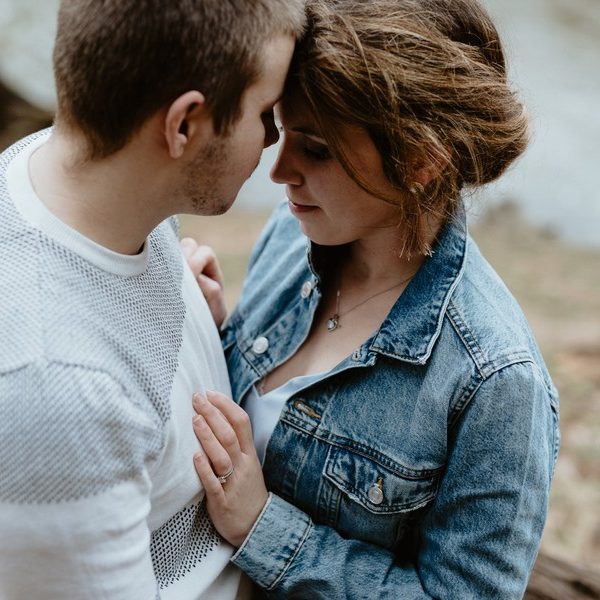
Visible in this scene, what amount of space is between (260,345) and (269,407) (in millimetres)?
166

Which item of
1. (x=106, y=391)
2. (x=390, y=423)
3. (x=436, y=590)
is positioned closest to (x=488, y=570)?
(x=436, y=590)

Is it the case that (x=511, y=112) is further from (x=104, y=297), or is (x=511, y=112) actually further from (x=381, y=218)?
(x=104, y=297)

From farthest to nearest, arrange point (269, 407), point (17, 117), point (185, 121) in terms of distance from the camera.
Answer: point (17, 117)
point (269, 407)
point (185, 121)

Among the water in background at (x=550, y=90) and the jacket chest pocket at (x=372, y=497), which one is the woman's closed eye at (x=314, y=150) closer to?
the jacket chest pocket at (x=372, y=497)

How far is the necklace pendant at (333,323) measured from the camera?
69.9 inches

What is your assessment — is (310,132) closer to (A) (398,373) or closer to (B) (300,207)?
(B) (300,207)

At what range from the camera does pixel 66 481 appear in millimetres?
1120

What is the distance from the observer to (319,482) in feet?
5.37

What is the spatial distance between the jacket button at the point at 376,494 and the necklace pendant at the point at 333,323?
1.21 ft

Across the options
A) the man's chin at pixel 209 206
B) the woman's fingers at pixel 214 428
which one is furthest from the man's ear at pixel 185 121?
the woman's fingers at pixel 214 428

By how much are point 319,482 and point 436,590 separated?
301mm

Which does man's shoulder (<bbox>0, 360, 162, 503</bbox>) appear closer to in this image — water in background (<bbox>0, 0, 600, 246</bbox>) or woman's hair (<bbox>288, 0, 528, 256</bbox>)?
woman's hair (<bbox>288, 0, 528, 256</bbox>)

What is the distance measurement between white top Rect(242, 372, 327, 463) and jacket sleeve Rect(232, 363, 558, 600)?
140mm

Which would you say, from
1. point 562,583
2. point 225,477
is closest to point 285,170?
point 225,477
